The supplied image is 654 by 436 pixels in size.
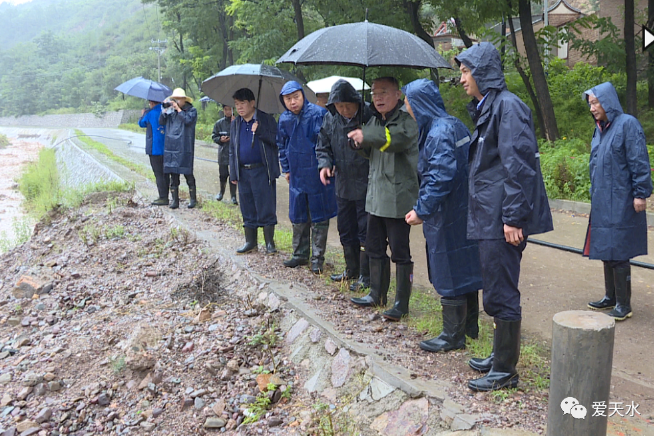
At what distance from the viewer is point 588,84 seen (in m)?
18.9

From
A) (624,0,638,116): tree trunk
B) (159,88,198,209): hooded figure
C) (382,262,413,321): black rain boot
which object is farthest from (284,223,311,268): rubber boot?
(624,0,638,116): tree trunk

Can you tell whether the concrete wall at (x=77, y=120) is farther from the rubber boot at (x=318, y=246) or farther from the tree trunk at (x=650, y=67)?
the rubber boot at (x=318, y=246)

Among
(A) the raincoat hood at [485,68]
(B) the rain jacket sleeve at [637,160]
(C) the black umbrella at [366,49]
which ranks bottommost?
(B) the rain jacket sleeve at [637,160]

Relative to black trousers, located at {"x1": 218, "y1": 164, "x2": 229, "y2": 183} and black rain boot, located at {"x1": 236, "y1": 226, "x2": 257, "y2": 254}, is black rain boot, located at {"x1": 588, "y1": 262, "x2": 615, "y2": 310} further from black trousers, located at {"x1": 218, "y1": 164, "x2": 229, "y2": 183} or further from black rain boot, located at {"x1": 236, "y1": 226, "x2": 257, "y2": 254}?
black trousers, located at {"x1": 218, "y1": 164, "x2": 229, "y2": 183}

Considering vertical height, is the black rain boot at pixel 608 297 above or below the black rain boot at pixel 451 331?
below

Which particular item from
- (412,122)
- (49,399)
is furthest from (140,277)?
(412,122)

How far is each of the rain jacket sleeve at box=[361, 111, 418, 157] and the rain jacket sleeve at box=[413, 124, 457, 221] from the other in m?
0.49

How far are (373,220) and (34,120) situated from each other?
83546mm

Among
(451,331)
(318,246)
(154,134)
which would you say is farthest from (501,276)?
(154,134)

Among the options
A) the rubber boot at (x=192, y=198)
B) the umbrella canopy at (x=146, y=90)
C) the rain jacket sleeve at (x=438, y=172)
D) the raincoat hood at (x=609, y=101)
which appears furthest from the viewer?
the rubber boot at (x=192, y=198)

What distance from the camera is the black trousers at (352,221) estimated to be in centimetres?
542

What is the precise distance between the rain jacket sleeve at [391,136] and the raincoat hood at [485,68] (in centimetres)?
105

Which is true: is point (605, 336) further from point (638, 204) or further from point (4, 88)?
point (4, 88)

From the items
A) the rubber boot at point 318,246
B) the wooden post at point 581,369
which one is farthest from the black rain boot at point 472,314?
the rubber boot at point 318,246
